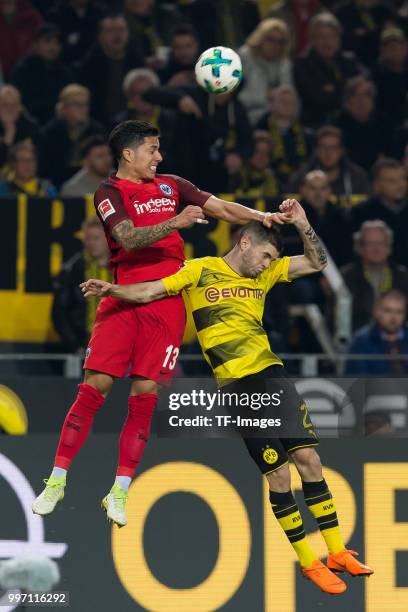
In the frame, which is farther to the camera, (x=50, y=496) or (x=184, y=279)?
(x=184, y=279)

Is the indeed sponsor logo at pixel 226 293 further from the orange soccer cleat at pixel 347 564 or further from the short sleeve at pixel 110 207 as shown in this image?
the orange soccer cleat at pixel 347 564

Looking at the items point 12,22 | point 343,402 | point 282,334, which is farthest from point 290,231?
point 12,22

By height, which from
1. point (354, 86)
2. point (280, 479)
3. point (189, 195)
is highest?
point (354, 86)

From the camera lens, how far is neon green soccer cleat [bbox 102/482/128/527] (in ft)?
31.0

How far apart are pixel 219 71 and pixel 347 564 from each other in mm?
3057

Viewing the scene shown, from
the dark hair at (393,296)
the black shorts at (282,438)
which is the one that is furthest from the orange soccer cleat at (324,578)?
the dark hair at (393,296)

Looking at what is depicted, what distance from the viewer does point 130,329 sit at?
9.72m

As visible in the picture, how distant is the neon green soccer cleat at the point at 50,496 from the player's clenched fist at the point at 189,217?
163cm

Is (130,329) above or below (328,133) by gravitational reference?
below

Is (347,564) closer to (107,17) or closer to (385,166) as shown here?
(385,166)

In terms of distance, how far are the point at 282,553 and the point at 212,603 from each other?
0.53 metres

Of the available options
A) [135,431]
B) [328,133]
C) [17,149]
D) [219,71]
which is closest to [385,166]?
[328,133]

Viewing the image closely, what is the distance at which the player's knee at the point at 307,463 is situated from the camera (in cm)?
984

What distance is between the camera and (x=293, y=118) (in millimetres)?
14883
